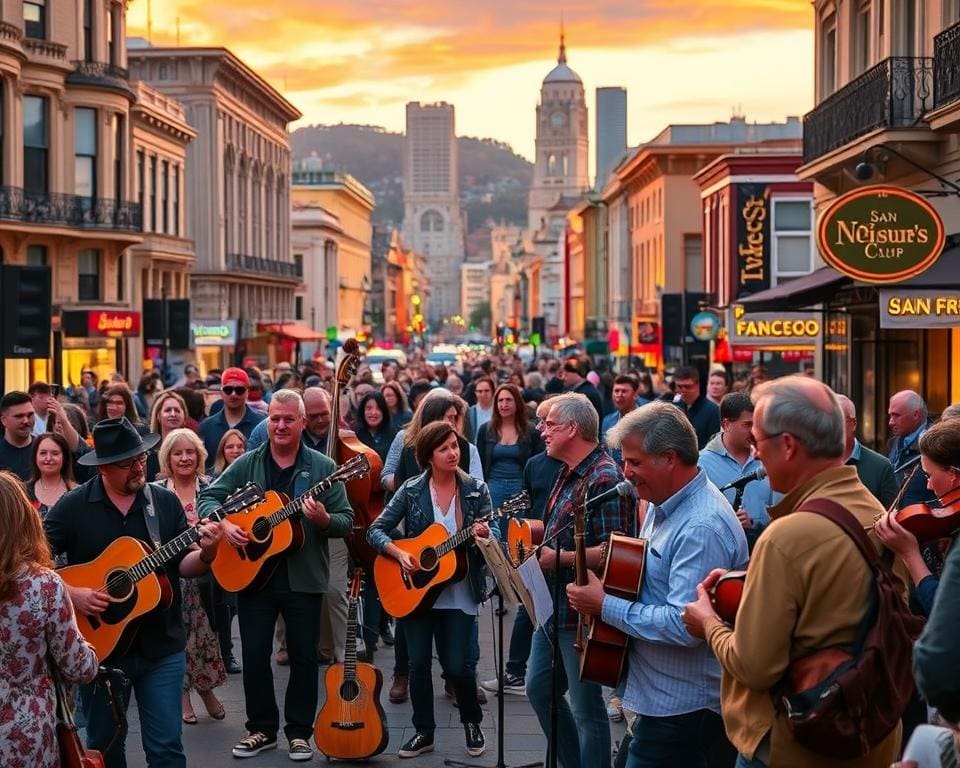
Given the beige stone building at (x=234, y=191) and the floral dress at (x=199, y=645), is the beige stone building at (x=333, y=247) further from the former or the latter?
the floral dress at (x=199, y=645)

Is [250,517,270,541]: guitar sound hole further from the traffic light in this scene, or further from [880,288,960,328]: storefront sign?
[880,288,960,328]: storefront sign

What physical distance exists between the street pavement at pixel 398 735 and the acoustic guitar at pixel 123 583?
6.73 feet

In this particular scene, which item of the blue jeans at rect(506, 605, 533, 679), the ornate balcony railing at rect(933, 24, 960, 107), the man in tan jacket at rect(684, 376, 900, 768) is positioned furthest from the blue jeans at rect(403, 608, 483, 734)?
the ornate balcony railing at rect(933, 24, 960, 107)

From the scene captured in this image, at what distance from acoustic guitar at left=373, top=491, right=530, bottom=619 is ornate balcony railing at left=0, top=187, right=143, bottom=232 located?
3064 centimetres

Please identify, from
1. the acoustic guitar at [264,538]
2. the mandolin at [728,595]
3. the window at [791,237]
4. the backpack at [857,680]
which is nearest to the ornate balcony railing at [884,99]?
the acoustic guitar at [264,538]

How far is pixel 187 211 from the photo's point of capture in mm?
64625

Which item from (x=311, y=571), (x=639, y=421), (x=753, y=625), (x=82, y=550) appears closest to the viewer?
(x=753, y=625)

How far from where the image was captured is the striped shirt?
212 inches

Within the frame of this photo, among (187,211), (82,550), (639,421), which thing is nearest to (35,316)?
(82,550)

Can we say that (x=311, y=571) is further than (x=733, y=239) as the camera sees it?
No

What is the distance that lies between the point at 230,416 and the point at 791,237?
97.8 feet

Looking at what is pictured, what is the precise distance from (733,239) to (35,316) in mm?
27948

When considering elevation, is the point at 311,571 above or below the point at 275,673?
above

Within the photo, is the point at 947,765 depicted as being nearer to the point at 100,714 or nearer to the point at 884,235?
the point at 100,714
